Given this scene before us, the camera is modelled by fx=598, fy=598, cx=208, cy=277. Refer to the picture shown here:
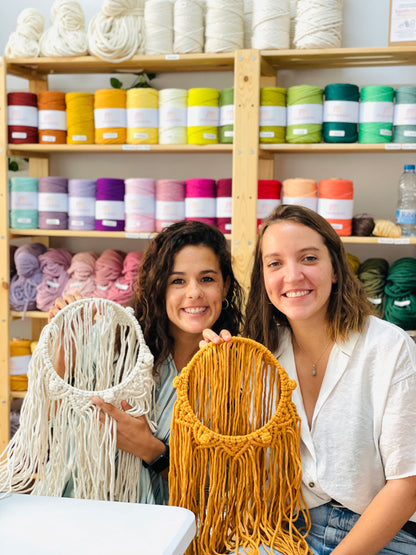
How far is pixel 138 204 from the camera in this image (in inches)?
99.8

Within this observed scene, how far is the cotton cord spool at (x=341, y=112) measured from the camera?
7.66ft

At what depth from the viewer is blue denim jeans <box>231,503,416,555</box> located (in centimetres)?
127

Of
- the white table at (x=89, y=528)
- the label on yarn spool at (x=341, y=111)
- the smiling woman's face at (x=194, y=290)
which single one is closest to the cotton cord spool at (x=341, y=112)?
the label on yarn spool at (x=341, y=111)

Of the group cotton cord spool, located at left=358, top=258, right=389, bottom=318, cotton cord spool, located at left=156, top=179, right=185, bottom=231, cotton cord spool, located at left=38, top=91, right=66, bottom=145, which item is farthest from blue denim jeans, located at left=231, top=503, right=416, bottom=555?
cotton cord spool, located at left=38, top=91, right=66, bottom=145

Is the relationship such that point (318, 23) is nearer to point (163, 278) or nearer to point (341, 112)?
point (341, 112)

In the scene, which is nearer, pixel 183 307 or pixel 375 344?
pixel 375 344

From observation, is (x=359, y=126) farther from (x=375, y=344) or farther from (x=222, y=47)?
(x=375, y=344)

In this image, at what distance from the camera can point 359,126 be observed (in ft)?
7.82

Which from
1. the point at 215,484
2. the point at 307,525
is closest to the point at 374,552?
the point at 307,525

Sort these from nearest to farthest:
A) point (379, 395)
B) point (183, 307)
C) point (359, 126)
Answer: point (379, 395), point (183, 307), point (359, 126)

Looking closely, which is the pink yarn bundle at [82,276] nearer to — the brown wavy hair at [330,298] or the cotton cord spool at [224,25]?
the cotton cord spool at [224,25]

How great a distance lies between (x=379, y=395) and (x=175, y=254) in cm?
64

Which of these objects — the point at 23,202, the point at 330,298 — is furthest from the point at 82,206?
the point at 330,298

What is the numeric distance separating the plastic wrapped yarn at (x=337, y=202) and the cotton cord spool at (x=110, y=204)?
851 mm
